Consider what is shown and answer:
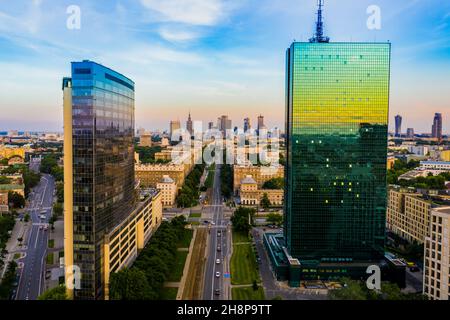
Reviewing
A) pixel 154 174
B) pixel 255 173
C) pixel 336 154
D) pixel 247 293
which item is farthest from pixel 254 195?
pixel 247 293

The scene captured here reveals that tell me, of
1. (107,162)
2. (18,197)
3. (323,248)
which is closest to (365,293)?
(323,248)

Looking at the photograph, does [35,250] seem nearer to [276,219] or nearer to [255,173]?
[276,219]

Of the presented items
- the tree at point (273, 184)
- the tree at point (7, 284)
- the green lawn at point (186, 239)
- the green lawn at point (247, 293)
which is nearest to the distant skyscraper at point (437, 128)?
the tree at point (273, 184)

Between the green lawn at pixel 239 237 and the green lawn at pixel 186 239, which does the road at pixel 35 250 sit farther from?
the green lawn at pixel 239 237

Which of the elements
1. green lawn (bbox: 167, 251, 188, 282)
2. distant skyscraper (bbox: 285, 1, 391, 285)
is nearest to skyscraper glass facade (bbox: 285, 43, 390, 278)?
distant skyscraper (bbox: 285, 1, 391, 285)

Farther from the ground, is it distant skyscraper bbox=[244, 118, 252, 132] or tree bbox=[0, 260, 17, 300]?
distant skyscraper bbox=[244, 118, 252, 132]

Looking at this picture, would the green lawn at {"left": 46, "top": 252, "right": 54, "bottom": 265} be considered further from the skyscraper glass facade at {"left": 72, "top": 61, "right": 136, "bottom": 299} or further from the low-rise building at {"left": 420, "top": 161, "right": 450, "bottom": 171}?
the low-rise building at {"left": 420, "top": 161, "right": 450, "bottom": 171}
